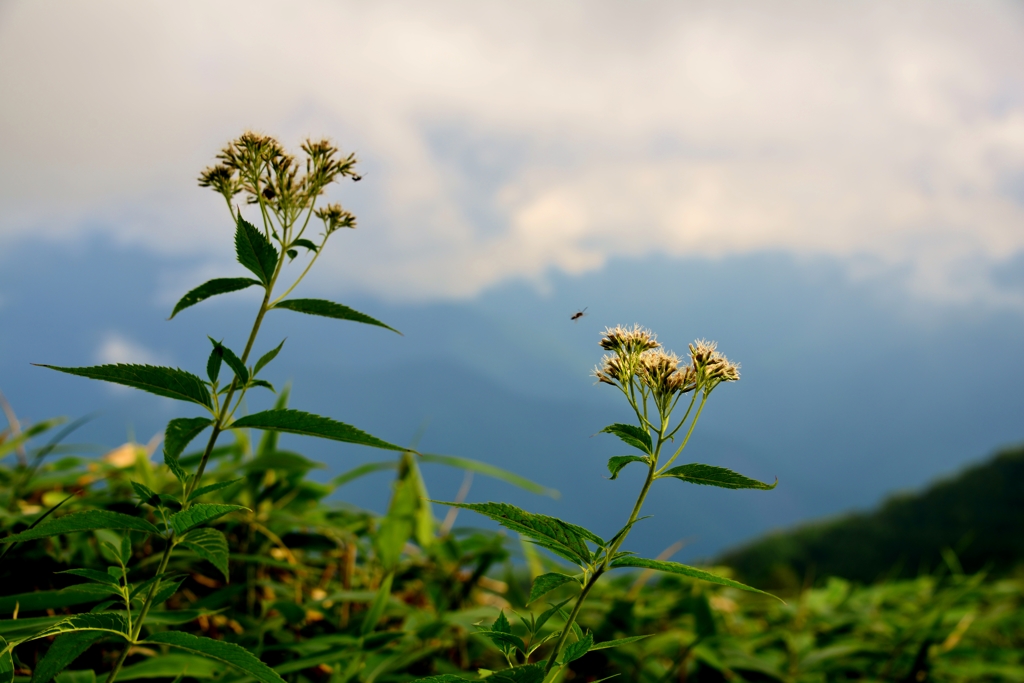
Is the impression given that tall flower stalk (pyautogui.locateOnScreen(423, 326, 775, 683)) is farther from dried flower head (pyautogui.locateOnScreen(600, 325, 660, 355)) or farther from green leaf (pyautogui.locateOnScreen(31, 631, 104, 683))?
green leaf (pyautogui.locateOnScreen(31, 631, 104, 683))

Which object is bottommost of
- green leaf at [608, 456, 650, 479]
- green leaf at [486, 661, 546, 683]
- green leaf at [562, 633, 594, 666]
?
green leaf at [486, 661, 546, 683]

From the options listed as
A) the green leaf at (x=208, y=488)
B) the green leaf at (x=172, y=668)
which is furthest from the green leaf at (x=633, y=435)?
the green leaf at (x=172, y=668)

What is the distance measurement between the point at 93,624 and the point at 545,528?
0.76m

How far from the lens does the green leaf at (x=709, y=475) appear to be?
95cm

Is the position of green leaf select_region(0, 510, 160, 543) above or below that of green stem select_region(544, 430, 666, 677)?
above

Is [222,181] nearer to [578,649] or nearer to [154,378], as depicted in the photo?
[154,378]

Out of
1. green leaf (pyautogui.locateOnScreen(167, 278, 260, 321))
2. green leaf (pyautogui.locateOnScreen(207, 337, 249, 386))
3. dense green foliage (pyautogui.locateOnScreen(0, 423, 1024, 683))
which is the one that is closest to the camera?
green leaf (pyautogui.locateOnScreen(207, 337, 249, 386))

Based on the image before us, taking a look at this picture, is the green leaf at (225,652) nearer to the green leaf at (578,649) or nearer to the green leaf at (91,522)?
the green leaf at (91,522)

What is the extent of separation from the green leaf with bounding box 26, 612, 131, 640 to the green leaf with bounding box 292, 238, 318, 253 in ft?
2.34

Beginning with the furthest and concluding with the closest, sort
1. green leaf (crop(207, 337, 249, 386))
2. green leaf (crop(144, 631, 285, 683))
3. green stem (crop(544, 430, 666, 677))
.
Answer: green leaf (crop(207, 337, 249, 386)) < green leaf (crop(144, 631, 285, 683)) < green stem (crop(544, 430, 666, 677))

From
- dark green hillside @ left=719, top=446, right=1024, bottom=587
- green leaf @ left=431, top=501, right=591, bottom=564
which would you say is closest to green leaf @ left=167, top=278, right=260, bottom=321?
green leaf @ left=431, top=501, right=591, bottom=564

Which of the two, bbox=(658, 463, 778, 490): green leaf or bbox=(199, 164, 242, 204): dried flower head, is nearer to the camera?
bbox=(658, 463, 778, 490): green leaf

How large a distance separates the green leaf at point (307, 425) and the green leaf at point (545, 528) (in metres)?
0.21

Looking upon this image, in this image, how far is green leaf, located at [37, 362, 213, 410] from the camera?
1096 mm
